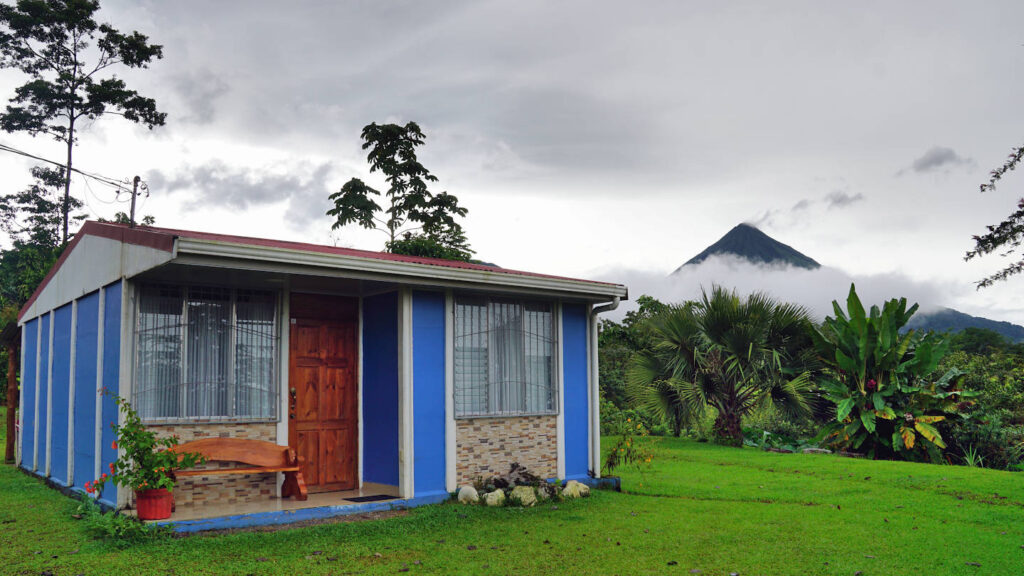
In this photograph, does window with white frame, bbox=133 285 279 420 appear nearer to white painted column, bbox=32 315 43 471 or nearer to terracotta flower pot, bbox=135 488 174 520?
terracotta flower pot, bbox=135 488 174 520

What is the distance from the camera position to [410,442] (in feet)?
29.8

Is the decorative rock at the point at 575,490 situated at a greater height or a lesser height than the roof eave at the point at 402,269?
lesser

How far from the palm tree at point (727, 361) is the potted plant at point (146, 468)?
36.2 ft

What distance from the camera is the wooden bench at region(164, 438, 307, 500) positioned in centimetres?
814

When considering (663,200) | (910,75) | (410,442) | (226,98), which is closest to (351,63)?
(226,98)

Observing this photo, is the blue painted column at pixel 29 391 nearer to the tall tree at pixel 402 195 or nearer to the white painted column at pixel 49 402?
the white painted column at pixel 49 402

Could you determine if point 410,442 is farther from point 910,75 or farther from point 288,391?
point 910,75

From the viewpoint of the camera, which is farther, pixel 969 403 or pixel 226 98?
pixel 226 98

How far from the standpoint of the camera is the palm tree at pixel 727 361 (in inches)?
628

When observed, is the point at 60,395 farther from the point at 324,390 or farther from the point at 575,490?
the point at 575,490

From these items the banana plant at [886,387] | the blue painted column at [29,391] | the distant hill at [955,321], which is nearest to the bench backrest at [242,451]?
the blue painted column at [29,391]

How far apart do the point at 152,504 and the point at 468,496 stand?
343 centimetres

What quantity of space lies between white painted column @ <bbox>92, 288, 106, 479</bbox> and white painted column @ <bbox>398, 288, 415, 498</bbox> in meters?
3.25

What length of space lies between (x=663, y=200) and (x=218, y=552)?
1396cm
